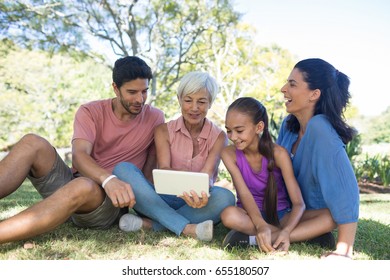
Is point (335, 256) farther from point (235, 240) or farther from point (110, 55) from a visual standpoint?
point (110, 55)

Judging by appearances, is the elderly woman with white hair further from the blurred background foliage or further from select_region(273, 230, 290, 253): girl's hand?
the blurred background foliage

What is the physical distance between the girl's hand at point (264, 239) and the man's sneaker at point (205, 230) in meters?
0.36

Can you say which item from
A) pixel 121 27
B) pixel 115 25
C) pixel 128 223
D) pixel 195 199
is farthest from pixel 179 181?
pixel 115 25

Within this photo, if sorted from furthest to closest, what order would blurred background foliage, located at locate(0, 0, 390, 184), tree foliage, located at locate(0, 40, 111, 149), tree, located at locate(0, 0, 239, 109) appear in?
tree foliage, located at locate(0, 40, 111, 149) → blurred background foliage, located at locate(0, 0, 390, 184) → tree, located at locate(0, 0, 239, 109)

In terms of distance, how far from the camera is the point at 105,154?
3586mm

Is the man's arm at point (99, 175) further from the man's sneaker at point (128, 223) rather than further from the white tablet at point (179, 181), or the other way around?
the man's sneaker at point (128, 223)

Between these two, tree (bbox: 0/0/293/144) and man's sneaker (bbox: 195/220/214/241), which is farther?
tree (bbox: 0/0/293/144)

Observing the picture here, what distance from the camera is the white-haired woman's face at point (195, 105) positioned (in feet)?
11.0

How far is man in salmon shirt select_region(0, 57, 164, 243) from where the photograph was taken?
2680 mm

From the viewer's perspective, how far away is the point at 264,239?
9.01ft

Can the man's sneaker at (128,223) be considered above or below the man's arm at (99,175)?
below

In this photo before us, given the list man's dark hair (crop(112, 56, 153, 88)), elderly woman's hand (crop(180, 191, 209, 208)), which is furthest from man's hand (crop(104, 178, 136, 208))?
man's dark hair (crop(112, 56, 153, 88))

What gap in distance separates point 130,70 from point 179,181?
1.13 m

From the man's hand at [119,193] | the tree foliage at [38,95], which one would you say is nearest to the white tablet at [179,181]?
the man's hand at [119,193]
